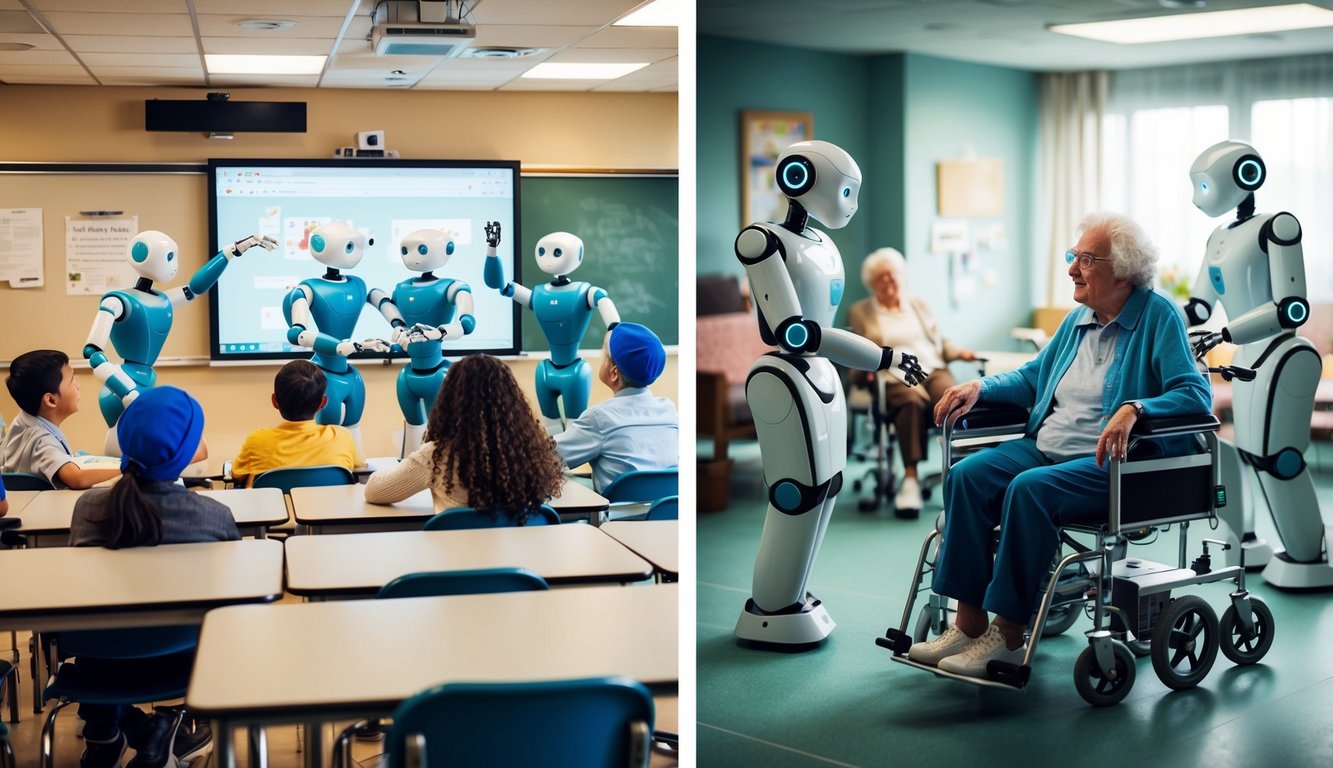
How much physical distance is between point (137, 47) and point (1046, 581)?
5.13m

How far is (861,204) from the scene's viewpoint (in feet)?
27.1

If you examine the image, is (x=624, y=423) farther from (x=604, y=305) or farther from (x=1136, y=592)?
(x=604, y=305)

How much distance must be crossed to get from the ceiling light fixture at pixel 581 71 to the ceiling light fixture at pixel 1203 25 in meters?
2.39

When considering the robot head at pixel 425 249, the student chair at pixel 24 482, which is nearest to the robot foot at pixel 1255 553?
the robot head at pixel 425 249

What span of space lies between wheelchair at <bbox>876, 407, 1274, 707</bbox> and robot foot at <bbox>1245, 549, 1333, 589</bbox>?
0.71 meters

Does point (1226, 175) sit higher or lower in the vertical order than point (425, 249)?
higher

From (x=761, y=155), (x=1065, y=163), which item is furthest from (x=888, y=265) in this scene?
(x=1065, y=163)

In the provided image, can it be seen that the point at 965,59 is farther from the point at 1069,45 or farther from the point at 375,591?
the point at 375,591

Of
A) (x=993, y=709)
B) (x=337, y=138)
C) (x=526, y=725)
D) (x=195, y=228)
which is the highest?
(x=337, y=138)

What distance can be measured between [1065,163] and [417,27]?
4914mm

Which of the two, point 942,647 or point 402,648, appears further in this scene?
point 942,647

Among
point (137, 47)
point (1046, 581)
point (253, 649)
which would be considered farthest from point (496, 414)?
point (137, 47)

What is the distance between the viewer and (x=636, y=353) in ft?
12.7

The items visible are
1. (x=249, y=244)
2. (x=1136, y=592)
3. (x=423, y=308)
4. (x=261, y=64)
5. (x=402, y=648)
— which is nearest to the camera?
(x=402, y=648)
